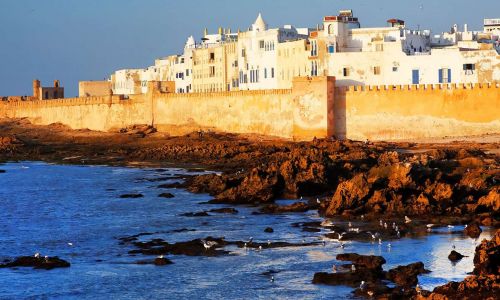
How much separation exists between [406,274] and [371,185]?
28.6ft

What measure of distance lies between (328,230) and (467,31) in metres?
43.3

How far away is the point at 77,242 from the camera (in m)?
26.2

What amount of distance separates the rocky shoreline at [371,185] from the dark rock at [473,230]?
56 millimetres

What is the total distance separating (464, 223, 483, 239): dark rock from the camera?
24188mm

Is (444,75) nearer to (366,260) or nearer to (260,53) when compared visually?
(260,53)

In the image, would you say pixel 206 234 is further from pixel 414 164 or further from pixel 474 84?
pixel 474 84

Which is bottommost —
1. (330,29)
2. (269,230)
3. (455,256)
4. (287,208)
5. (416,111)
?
(455,256)

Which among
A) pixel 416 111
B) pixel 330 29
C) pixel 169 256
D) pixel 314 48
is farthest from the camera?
pixel 330 29

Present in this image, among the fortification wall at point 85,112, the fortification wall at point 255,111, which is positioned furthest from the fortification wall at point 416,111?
the fortification wall at point 85,112

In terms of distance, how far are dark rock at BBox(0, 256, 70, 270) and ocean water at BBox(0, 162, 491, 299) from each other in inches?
11.7

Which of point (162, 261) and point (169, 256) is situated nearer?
point (162, 261)

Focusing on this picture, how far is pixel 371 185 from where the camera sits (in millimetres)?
28203

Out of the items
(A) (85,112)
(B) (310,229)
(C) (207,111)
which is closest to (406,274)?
(B) (310,229)

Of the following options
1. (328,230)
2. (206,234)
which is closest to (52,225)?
(206,234)
